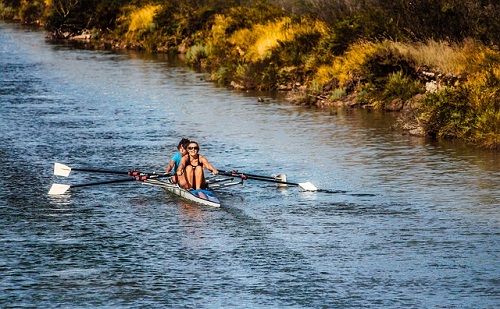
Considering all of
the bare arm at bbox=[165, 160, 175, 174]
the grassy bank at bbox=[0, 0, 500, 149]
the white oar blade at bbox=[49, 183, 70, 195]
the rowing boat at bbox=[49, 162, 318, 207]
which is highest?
the grassy bank at bbox=[0, 0, 500, 149]

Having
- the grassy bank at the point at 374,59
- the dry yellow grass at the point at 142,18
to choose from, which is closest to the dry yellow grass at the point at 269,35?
the grassy bank at the point at 374,59

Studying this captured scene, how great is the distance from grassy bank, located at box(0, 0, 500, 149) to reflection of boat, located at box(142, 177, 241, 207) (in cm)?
751

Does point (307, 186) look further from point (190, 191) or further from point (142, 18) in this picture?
point (142, 18)

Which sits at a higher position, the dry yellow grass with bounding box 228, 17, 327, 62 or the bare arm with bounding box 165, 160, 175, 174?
the dry yellow grass with bounding box 228, 17, 327, 62

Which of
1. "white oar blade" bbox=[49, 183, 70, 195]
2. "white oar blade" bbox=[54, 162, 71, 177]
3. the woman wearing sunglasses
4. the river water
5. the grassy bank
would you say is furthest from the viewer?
the grassy bank

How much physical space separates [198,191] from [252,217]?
2046 mm

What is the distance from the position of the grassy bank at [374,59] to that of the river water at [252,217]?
3.51 ft

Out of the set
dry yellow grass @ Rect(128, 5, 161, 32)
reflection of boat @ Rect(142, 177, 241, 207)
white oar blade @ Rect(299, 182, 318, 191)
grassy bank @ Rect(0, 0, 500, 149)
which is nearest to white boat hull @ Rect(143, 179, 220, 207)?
reflection of boat @ Rect(142, 177, 241, 207)

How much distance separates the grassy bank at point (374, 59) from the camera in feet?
99.3

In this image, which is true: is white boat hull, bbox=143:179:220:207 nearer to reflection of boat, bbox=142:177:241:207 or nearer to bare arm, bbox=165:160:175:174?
reflection of boat, bbox=142:177:241:207

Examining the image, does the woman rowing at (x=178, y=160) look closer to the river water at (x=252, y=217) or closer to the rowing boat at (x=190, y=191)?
the rowing boat at (x=190, y=191)

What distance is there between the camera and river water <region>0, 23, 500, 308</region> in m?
16.5

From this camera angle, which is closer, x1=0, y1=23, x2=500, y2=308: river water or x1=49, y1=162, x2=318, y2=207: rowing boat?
x1=0, y1=23, x2=500, y2=308: river water

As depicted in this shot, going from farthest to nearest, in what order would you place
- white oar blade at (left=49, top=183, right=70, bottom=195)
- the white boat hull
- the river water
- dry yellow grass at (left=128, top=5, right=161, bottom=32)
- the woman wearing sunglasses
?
dry yellow grass at (left=128, top=5, right=161, bottom=32) → white oar blade at (left=49, top=183, right=70, bottom=195) → the woman wearing sunglasses → the white boat hull → the river water
